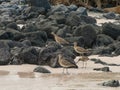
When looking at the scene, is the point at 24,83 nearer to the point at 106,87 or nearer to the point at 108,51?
the point at 106,87

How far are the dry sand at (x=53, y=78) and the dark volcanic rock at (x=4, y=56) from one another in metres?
0.30

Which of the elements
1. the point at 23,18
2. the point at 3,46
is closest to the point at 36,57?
the point at 3,46

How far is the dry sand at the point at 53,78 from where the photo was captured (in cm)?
1103

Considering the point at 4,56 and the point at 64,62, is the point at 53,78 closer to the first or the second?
the point at 64,62

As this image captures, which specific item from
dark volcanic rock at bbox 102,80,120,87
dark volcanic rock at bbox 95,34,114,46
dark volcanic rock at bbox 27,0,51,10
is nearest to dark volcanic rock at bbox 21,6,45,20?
dark volcanic rock at bbox 27,0,51,10

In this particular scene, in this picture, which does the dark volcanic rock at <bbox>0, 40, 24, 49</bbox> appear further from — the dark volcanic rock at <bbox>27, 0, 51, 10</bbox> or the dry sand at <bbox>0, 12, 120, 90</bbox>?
the dark volcanic rock at <bbox>27, 0, 51, 10</bbox>

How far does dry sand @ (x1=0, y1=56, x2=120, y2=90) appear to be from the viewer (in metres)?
11.0

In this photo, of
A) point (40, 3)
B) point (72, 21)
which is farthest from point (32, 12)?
point (72, 21)

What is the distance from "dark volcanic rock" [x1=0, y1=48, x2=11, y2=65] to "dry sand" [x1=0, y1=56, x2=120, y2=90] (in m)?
0.30

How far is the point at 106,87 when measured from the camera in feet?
35.9

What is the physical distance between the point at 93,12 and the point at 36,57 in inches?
824

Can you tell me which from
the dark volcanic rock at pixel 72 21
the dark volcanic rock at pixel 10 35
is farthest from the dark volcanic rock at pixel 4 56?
the dark volcanic rock at pixel 72 21

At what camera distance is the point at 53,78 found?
12289 mm

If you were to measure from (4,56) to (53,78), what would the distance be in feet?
8.61
